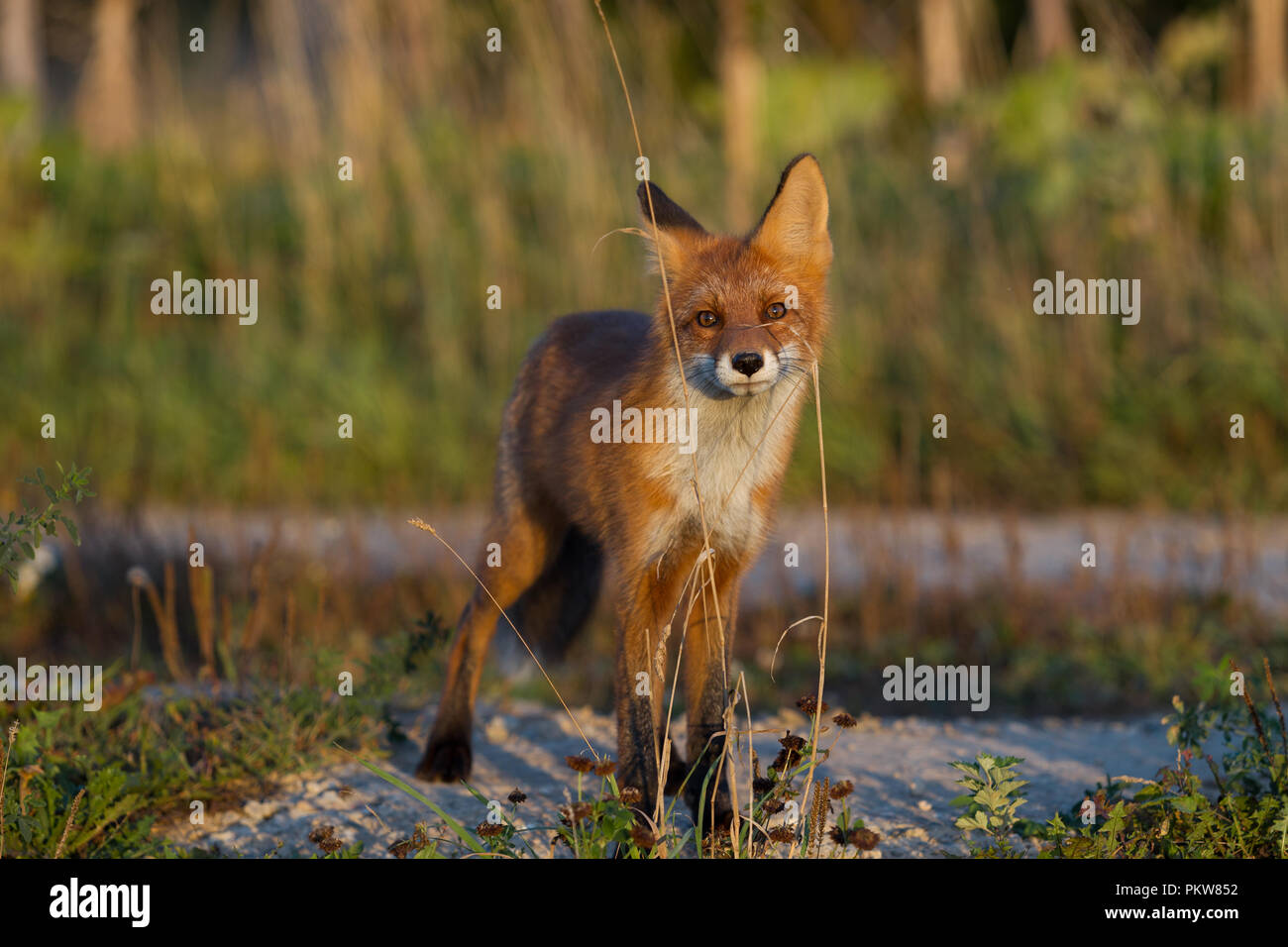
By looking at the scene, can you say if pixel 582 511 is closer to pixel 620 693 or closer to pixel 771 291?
pixel 620 693

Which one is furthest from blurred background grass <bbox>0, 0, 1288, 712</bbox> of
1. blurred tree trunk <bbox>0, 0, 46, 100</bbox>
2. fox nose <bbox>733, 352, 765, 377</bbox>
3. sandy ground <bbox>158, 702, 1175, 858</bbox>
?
blurred tree trunk <bbox>0, 0, 46, 100</bbox>

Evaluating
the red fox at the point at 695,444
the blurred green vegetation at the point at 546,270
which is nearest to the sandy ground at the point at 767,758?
the red fox at the point at 695,444

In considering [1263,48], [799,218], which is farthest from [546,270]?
[1263,48]

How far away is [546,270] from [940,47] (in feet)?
35.4

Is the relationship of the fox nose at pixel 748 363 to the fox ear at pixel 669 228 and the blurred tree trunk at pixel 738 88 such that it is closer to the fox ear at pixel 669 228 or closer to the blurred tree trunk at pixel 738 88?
the fox ear at pixel 669 228

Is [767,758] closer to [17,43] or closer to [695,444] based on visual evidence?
[695,444]

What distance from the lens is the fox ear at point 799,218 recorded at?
4.32 meters

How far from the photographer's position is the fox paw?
16.1 ft

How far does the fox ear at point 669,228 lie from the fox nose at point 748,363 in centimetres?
65

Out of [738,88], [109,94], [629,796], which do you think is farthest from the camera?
[109,94]

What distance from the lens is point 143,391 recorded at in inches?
417

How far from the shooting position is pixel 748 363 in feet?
12.8

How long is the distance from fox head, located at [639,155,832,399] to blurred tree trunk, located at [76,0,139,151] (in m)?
10.5

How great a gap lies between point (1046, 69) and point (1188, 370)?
554 cm
